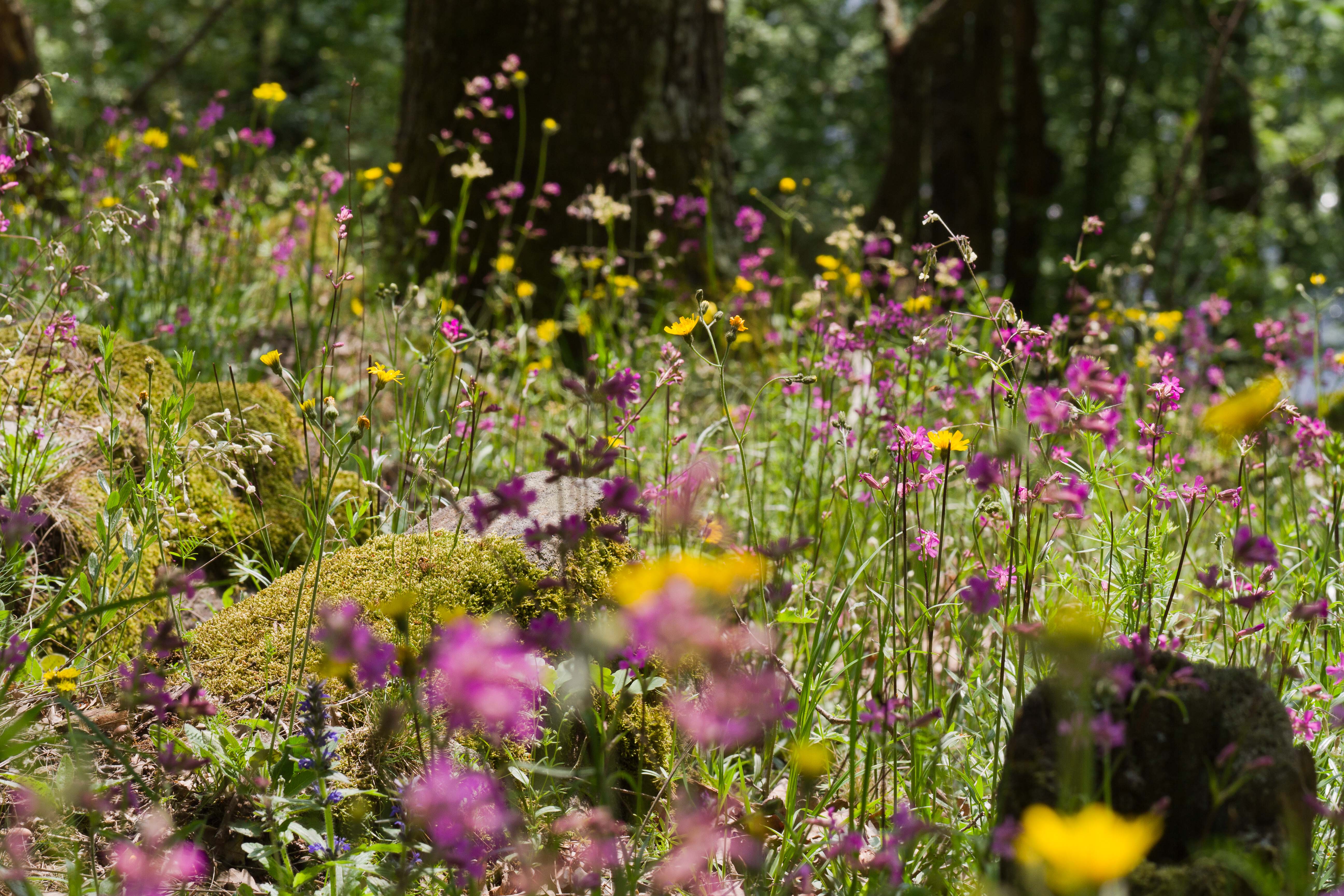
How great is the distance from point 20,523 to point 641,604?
3.35ft

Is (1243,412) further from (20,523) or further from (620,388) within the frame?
(20,523)

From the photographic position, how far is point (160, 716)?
1654mm

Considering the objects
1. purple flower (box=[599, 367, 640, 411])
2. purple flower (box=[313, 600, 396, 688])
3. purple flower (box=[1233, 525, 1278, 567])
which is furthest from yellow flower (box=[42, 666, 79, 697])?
purple flower (box=[1233, 525, 1278, 567])

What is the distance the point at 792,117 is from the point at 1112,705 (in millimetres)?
16003

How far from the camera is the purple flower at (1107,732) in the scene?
1.17 m

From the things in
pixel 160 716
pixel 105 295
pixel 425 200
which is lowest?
pixel 160 716

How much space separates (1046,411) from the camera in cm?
117

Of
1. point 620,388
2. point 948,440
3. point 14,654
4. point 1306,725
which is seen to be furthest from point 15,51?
point 1306,725

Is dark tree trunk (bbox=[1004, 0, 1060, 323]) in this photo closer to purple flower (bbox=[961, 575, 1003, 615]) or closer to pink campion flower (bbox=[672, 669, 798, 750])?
purple flower (bbox=[961, 575, 1003, 615])

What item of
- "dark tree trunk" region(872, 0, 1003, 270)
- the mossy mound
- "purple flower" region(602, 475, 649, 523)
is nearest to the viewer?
"purple flower" region(602, 475, 649, 523)

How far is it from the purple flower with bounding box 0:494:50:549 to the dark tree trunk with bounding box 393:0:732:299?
2879 millimetres

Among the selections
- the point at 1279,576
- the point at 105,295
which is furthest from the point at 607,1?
the point at 1279,576

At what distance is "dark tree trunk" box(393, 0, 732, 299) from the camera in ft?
15.6

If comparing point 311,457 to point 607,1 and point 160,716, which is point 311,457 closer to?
point 160,716
